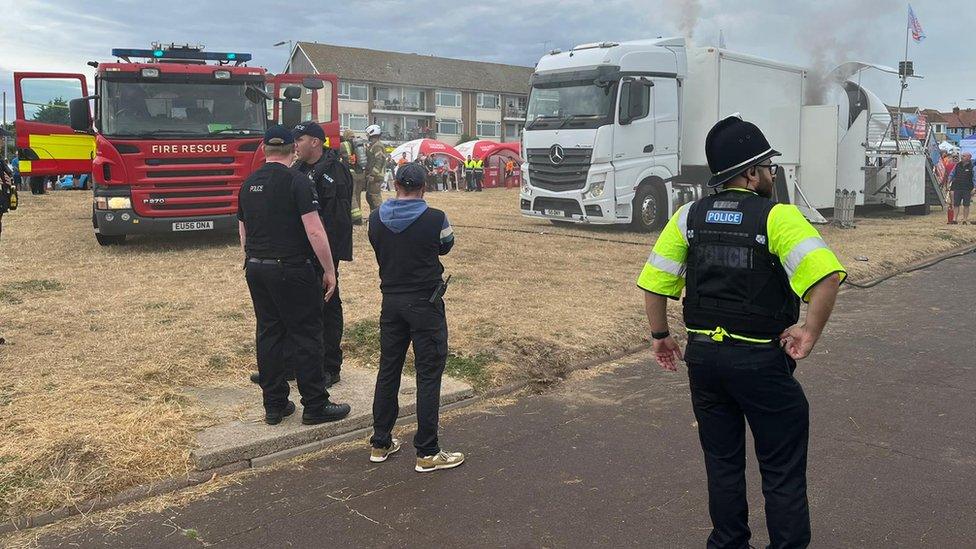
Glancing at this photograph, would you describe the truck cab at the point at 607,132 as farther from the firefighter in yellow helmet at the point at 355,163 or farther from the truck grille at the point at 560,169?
the firefighter in yellow helmet at the point at 355,163

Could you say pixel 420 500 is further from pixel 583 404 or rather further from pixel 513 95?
pixel 513 95

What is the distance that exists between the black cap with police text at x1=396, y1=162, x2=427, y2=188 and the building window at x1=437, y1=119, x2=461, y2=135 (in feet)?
258

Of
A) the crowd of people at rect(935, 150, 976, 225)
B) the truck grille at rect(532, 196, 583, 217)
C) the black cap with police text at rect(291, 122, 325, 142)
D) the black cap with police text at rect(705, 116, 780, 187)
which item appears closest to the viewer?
the black cap with police text at rect(705, 116, 780, 187)

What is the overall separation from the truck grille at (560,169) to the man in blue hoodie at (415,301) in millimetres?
11238

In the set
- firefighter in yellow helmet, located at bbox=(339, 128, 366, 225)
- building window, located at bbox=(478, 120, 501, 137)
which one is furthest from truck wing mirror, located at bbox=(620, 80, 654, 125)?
building window, located at bbox=(478, 120, 501, 137)

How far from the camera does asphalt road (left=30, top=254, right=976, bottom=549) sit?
391 centimetres

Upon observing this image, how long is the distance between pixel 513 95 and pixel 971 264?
7606 cm

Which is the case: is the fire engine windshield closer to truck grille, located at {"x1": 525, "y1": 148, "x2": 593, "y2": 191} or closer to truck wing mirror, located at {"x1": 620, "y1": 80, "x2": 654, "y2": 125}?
truck grille, located at {"x1": 525, "y1": 148, "x2": 593, "y2": 191}

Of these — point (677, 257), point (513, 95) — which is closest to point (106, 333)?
point (677, 257)

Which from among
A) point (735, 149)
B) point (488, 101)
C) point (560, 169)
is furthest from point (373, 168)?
point (488, 101)

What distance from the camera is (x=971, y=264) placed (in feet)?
45.3

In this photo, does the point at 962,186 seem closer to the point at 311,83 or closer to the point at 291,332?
the point at 311,83

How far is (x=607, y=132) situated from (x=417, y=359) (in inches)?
447

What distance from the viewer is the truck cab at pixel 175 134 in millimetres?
11938
